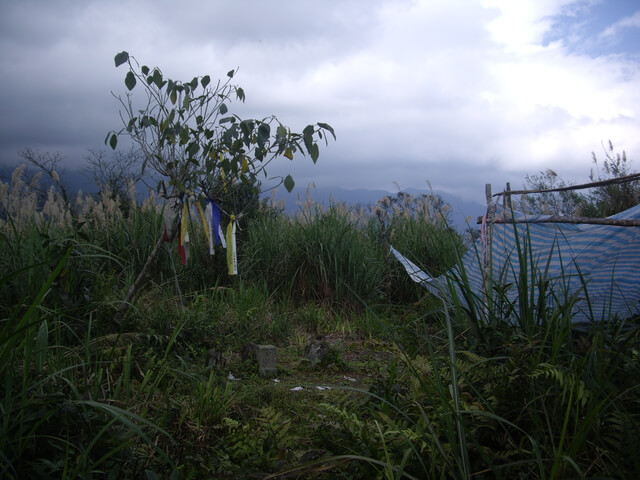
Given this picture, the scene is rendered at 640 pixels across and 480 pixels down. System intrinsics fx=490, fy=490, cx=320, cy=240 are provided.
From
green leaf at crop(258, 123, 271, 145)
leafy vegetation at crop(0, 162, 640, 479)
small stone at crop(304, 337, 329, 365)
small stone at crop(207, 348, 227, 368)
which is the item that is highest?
green leaf at crop(258, 123, 271, 145)

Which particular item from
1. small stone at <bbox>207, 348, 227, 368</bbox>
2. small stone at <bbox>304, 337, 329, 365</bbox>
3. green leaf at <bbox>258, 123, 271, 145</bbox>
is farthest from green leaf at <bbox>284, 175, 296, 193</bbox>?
small stone at <bbox>207, 348, 227, 368</bbox>

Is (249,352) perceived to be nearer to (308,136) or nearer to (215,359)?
(215,359)

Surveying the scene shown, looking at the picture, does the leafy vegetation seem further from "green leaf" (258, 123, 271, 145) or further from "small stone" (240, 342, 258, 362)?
"green leaf" (258, 123, 271, 145)

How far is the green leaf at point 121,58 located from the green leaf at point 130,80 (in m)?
0.08

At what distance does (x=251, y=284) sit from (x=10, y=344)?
10.9 ft

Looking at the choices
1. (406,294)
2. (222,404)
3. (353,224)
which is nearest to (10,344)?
(222,404)

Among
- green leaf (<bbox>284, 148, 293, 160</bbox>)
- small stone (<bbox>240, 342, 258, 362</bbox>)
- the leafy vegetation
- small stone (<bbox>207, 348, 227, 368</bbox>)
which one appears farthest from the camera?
green leaf (<bbox>284, 148, 293, 160</bbox>)

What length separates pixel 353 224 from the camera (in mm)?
5363

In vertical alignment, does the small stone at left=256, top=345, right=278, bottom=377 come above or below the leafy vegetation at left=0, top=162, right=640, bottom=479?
below

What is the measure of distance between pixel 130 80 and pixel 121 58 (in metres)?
0.16

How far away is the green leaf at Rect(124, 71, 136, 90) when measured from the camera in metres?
2.98

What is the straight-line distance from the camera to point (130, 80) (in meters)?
3.01

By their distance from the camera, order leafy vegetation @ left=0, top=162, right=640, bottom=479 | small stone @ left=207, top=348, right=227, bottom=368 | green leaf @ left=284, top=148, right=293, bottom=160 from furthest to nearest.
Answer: green leaf @ left=284, top=148, right=293, bottom=160, small stone @ left=207, top=348, right=227, bottom=368, leafy vegetation @ left=0, top=162, right=640, bottom=479

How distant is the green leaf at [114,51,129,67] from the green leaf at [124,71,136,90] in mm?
84
